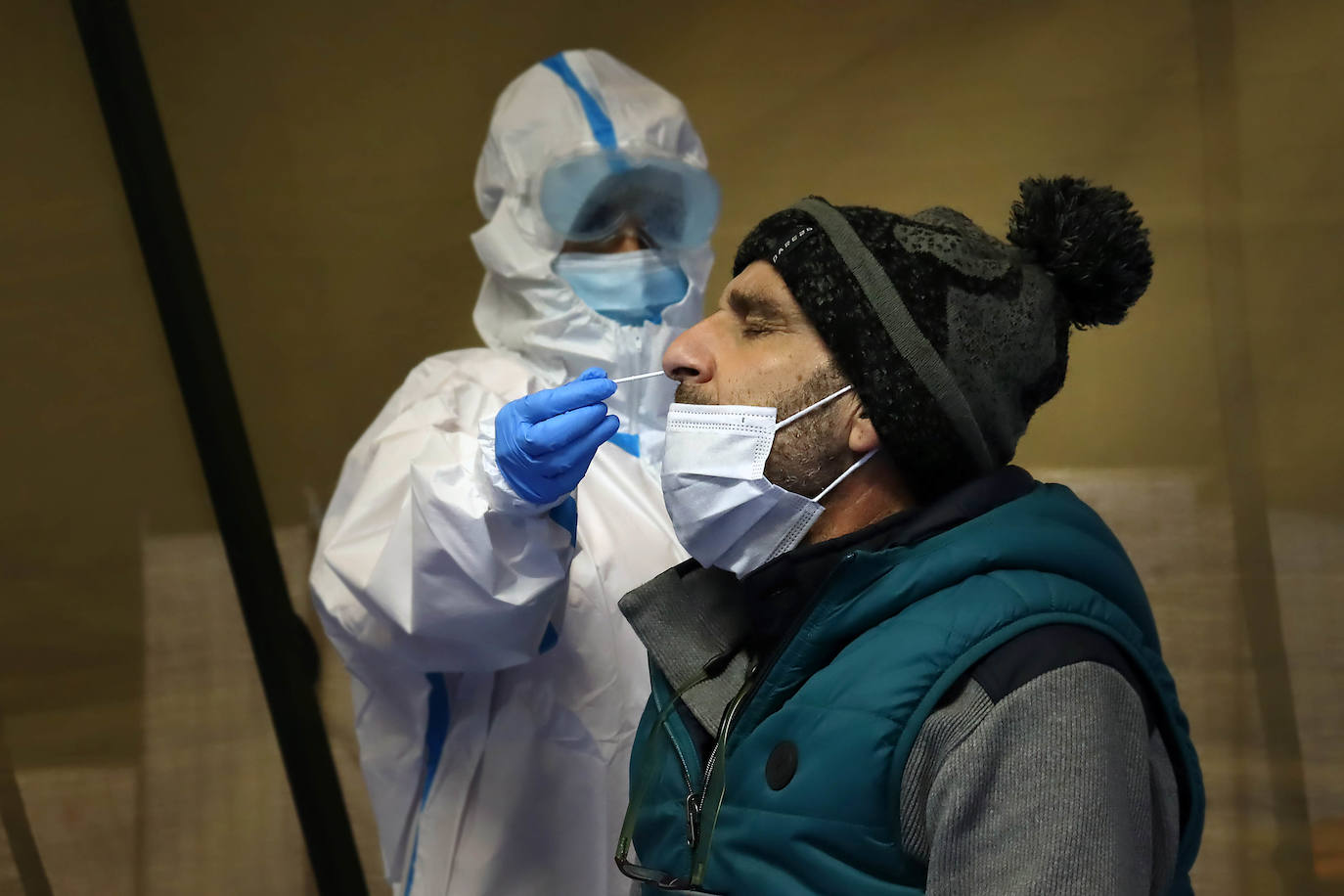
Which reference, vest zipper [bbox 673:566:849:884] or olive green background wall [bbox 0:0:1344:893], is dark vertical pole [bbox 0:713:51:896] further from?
vest zipper [bbox 673:566:849:884]

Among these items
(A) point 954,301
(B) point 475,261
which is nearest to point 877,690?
(A) point 954,301

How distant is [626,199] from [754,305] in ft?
2.88

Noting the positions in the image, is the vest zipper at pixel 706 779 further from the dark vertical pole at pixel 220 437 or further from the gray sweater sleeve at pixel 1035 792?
the dark vertical pole at pixel 220 437

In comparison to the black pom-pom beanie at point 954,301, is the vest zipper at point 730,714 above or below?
below

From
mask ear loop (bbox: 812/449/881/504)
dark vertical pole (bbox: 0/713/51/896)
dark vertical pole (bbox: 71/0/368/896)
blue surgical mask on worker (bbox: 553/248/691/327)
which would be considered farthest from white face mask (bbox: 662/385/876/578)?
dark vertical pole (bbox: 71/0/368/896)

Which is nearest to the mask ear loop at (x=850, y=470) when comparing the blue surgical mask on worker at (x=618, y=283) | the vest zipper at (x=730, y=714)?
the vest zipper at (x=730, y=714)

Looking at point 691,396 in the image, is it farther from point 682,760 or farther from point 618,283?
point 618,283

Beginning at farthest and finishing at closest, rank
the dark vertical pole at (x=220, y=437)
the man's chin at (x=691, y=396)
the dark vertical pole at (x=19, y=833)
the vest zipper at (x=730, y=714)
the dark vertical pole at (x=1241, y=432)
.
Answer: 1. the dark vertical pole at (x=220, y=437)
2. the dark vertical pole at (x=1241, y=432)
3. the dark vertical pole at (x=19, y=833)
4. the man's chin at (x=691, y=396)
5. the vest zipper at (x=730, y=714)

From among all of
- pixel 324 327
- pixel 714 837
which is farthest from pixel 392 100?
pixel 714 837

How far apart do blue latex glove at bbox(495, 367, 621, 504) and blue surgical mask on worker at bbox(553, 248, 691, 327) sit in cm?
62

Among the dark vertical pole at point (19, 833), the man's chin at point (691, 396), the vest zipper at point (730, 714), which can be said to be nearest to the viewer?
the vest zipper at point (730, 714)

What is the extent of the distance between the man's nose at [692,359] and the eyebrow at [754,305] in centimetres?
4

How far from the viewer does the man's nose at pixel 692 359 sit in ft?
4.09

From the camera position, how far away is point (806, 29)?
2488mm
